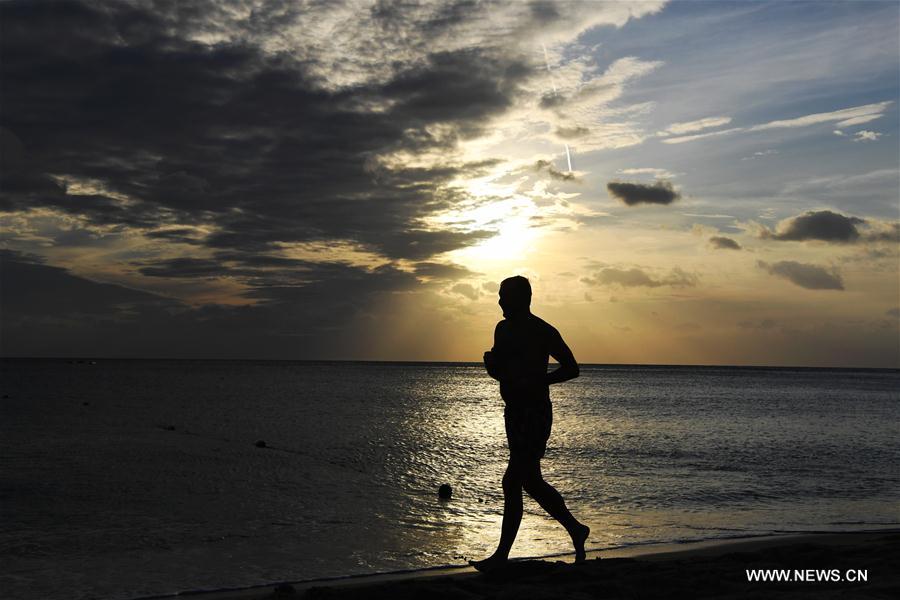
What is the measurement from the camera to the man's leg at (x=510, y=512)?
7.06 meters

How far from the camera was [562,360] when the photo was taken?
7.15m

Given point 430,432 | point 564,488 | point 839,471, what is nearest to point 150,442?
point 430,432

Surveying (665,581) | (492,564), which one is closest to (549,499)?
(492,564)

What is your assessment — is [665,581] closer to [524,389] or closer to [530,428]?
[530,428]

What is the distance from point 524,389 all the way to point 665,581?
212 centimetres

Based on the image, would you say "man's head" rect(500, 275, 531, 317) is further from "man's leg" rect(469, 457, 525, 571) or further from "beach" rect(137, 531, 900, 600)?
"beach" rect(137, 531, 900, 600)

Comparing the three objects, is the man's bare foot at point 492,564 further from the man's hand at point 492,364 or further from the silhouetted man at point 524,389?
the man's hand at point 492,364

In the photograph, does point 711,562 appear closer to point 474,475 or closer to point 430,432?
point 474,475

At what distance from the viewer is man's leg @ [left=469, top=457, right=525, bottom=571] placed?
706 centimetres

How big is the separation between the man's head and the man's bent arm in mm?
437

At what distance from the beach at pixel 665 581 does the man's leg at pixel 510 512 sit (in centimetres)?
14

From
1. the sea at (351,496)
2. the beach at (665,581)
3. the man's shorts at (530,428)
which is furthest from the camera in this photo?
the sea at (351,496)

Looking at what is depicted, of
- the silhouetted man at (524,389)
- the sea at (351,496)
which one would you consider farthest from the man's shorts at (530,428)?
the sea at (351,496)

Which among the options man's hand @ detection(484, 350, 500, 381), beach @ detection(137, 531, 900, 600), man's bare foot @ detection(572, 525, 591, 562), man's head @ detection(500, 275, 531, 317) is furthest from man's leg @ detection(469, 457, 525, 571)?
man's head @ detection(500, 275, 531, 317)
